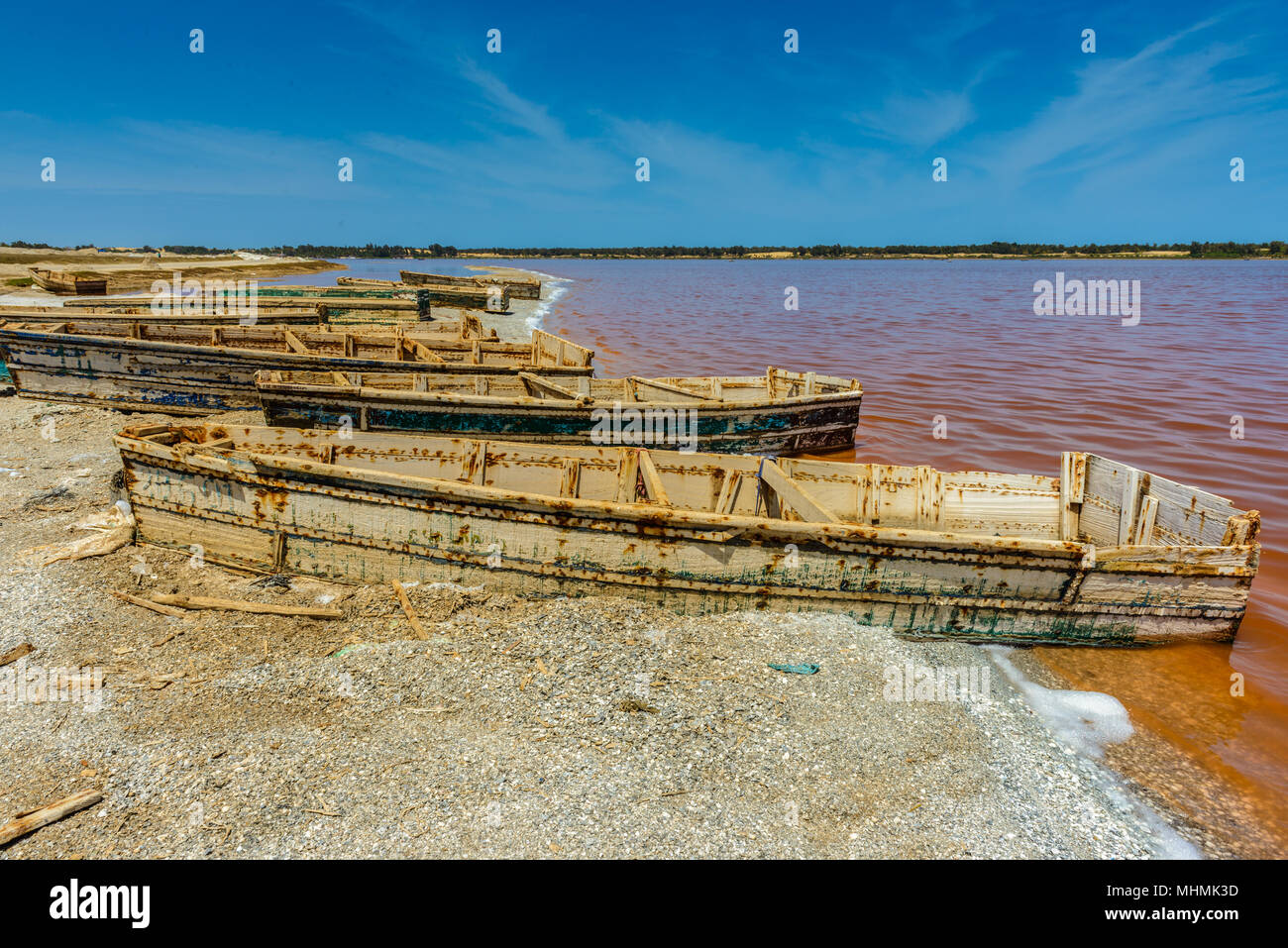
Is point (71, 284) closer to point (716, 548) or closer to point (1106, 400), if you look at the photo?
point (716, 548)

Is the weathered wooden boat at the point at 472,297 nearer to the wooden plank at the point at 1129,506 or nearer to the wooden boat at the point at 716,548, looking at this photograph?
the wooden boat at the point at 716,548

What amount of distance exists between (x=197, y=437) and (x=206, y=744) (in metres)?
5.09

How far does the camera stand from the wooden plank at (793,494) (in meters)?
7.53

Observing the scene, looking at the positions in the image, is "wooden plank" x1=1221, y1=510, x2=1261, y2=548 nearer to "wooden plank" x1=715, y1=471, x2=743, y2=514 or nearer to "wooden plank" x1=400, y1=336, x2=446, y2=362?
"wooden plank" x1=715, y1=471, x2=743, y2=514

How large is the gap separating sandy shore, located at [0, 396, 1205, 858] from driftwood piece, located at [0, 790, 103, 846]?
8cm

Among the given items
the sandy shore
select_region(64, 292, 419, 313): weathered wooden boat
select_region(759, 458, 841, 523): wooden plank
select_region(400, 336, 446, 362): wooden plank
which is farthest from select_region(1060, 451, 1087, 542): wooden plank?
select_region(64, 292, 419, 313): weathered wooden boat

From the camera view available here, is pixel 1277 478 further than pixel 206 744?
Yes

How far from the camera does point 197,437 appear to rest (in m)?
8.61

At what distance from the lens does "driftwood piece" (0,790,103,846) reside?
422 cm
